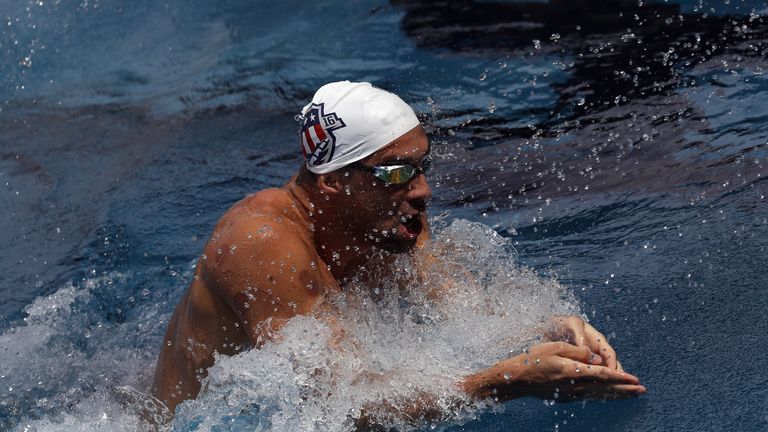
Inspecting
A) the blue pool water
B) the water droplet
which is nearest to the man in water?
the blue pool water

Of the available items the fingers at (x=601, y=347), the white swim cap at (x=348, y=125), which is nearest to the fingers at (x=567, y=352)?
the fingers at (x=601, y=347)

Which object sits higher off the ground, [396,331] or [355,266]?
[355,266]

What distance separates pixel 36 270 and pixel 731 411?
3835 mm

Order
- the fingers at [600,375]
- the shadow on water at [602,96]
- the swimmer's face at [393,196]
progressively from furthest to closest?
the shadow on water at [602,96]
the swimmer's face at [393,196]
the fingers at [600,375]

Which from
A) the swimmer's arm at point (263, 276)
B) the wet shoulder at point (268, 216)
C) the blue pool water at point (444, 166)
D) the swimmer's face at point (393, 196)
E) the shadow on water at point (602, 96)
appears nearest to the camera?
the swimmer's arm at point (263, 276)

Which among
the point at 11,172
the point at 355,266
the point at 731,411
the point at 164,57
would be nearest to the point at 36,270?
the point at 11,172

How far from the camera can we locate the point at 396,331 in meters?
3.83

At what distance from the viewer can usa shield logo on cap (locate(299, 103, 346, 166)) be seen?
11.5 ft

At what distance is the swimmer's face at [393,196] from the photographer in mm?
3488

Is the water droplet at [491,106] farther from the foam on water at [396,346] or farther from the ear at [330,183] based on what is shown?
the ear at [330,183]

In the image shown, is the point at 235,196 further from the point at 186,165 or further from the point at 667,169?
the point at 667,169

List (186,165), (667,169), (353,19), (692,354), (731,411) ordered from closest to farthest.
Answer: (731,411)
(692,354)
(667,169)
(186,165)
(353,19)

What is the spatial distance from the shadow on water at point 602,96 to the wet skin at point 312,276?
187 cm

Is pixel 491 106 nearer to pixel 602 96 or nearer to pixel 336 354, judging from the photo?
pixel 602 96
